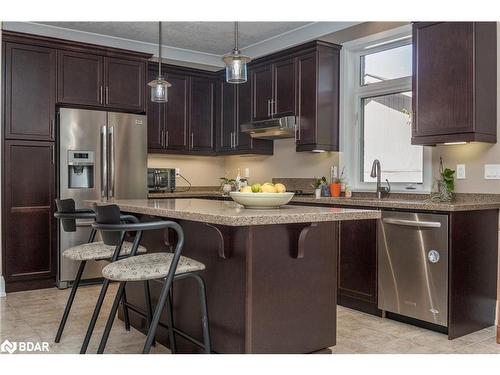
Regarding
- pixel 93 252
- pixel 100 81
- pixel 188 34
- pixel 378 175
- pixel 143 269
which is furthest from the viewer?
pixel 188 34

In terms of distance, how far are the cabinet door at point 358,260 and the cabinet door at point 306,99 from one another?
1.20 metres

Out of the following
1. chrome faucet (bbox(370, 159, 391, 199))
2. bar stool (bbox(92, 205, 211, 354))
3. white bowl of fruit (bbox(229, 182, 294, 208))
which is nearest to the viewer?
bar stool (bbox(92, 205, 211, 354))

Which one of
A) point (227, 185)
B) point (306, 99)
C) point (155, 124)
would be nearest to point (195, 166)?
point (227, 185)

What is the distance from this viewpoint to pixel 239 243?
7.73 feet

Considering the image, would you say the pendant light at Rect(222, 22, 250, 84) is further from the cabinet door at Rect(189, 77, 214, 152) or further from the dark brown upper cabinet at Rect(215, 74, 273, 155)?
the cabinet door at Rect(189, 77, 214, 152)

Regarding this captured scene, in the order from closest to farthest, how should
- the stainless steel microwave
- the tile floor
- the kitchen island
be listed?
the kitchen island, the tile floor, the stainless steel microwave

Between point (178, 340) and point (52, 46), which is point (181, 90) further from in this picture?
point (178, 340)

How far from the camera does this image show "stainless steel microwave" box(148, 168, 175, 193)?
225 inches

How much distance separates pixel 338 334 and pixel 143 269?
165 cm

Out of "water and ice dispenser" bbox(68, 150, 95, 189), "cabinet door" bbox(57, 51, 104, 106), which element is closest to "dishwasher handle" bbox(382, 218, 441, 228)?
"water and ice dispenser" bbox(68, 150, 95, 189)

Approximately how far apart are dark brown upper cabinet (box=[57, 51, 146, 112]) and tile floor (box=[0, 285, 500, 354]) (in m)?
2.10

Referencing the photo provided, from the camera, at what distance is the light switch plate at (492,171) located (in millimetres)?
3578

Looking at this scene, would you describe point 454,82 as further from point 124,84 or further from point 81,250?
point 124,84

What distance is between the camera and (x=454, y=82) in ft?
11.5
